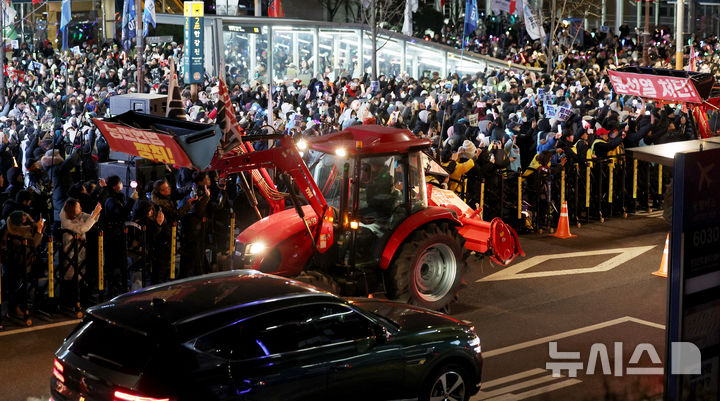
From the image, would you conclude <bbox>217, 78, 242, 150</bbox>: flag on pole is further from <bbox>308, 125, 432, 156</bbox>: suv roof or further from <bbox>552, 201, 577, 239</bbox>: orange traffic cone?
<bbox>552, 201, 577, 239</bbox>: orange traffic cone

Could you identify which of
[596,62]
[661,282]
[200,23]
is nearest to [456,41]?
[596,62]

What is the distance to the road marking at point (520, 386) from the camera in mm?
9633

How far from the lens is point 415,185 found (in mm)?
12156

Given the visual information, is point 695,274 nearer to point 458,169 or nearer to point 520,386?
point 520,386

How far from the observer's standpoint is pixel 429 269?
41.1ft

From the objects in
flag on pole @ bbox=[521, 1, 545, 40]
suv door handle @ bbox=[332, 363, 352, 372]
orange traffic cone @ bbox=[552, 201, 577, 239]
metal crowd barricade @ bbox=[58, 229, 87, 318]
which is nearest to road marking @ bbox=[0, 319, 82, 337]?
metal crowd barricade @ bbox=[58, 229, 87, 318]

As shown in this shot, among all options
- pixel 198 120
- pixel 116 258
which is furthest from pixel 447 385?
pixel 198 120

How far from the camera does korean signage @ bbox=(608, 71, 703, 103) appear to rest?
16.7 meters

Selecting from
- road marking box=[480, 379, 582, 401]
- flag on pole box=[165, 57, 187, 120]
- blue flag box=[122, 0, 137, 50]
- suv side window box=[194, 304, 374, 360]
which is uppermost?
blue flag box=[122, 0, 137, 50]

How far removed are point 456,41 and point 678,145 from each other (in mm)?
43584

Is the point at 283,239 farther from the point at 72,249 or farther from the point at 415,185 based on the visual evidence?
the point at 72,249

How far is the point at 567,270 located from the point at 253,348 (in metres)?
8.36

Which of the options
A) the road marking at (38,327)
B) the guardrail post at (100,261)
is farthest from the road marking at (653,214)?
the road marking at (38,327)

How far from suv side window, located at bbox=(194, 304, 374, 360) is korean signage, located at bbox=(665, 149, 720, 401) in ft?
8.15
